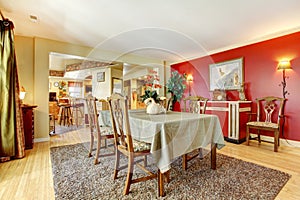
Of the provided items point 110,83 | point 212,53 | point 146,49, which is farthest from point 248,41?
point 110,83

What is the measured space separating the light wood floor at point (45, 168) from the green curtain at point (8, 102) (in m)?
0.21

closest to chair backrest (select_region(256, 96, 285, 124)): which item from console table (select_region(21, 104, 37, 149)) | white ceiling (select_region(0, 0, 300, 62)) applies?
white ceiling (select_region(0, 0, 300, 62))

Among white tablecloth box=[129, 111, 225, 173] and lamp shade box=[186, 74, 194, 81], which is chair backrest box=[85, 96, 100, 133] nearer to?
white tablecloth box=[129, 111, 225, 173]

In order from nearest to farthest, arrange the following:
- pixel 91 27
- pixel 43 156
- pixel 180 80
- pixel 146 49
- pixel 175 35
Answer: pixel 43 156 < pixel 91 27 < pixel 175 35 < pixel 146 49 < pixel 180 80

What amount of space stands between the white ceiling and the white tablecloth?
168 centimetres

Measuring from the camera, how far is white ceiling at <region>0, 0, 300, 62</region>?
89.4 inches

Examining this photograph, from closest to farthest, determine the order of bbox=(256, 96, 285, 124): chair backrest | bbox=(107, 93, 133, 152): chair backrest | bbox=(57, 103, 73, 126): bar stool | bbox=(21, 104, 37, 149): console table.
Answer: bbox=(107, 93, 133, 152): chair backrest, bbox=(21, 104, 37, 149): console table, bbox=(256, 96, 285, 124): chair backrest, bbox=(57, 103, 73, 126): bar stool

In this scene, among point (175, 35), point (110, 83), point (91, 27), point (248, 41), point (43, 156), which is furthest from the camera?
point (110, 83)

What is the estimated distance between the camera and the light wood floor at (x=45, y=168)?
5.20 ft

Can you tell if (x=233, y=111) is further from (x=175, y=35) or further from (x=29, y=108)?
(x=29, y=108)

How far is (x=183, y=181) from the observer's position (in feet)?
5.90

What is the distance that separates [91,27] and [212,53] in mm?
3219

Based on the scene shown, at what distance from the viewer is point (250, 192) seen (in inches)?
62.1

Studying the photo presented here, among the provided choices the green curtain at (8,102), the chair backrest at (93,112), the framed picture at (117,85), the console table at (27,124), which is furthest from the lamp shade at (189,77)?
the green curtain at (8,102)
